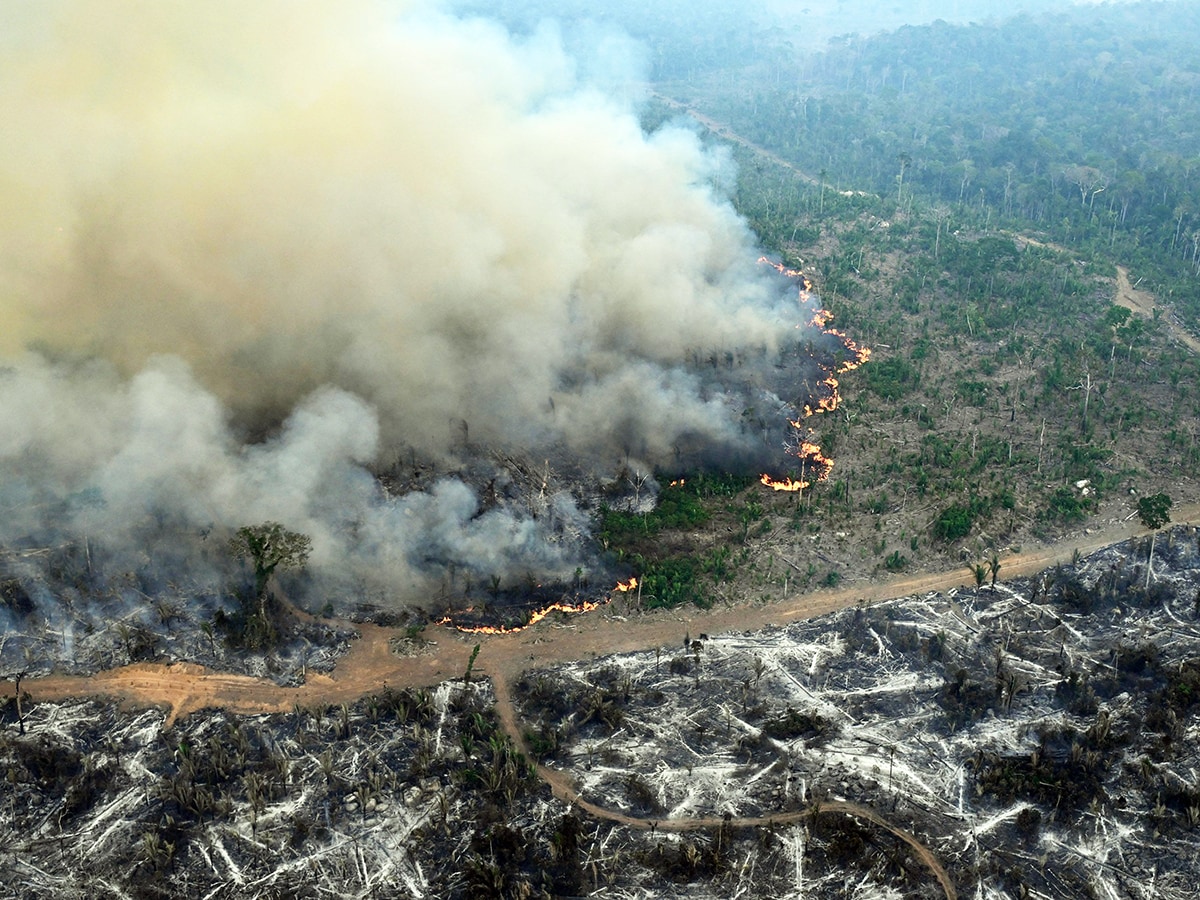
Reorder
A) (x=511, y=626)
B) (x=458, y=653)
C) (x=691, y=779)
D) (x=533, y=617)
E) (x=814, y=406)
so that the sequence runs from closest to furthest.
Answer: (x=691, y=779) → (x=458, y=653) → (x=511, y=626) → (x=533, y=617) → (x=814, y=406)

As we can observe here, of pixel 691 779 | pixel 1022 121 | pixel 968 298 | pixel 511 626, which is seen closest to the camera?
pixel 691 779

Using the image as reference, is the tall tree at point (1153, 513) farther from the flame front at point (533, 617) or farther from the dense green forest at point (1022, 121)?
the dense green forest at point (1022, 121)

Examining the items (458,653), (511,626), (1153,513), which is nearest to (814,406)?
(1153,513)

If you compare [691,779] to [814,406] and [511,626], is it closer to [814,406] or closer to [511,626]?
[511,626]

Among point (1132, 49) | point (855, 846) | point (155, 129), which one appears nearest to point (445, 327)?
point (155, 129)

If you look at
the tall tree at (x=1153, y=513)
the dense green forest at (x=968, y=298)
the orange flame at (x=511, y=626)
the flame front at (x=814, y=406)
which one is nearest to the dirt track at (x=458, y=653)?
the orange flame at (x=511, y=626)

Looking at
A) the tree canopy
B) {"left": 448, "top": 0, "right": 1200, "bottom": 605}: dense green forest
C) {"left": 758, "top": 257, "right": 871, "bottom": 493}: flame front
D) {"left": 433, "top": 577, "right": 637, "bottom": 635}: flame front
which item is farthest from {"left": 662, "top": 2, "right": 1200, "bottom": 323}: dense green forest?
{"left": 433, "top": 577, "right": 637, "bottom": 635}: flame front

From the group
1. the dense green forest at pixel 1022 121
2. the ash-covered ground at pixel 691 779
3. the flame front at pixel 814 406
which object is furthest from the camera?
the dense green forest at pixel 1022 121
